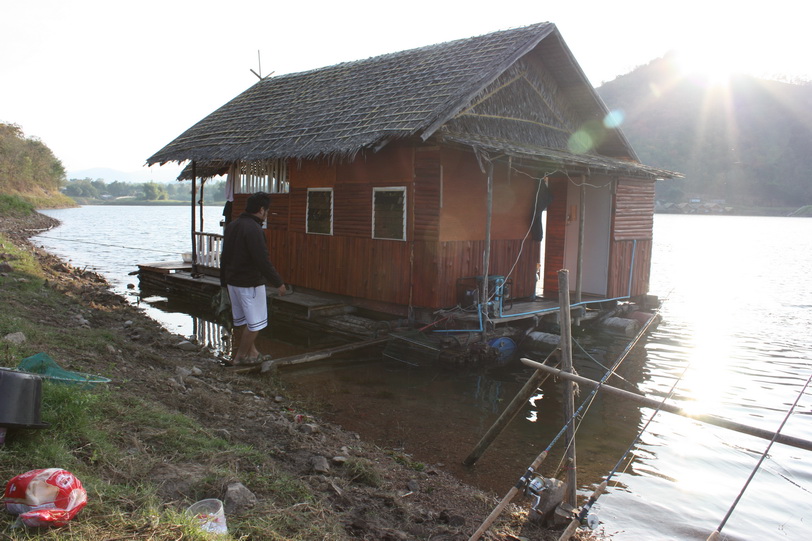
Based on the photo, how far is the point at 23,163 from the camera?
5391 cm

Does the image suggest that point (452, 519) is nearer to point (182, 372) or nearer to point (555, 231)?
point (182, 372)

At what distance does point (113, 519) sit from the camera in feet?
10.0

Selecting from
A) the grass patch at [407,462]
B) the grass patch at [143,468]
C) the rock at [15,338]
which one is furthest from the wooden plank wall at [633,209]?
the rock at [15,338]

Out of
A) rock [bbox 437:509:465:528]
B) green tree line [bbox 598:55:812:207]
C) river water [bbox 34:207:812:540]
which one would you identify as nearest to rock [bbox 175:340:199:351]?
river water [bbox 34:207:812:540]

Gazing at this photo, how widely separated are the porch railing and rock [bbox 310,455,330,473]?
10.5m

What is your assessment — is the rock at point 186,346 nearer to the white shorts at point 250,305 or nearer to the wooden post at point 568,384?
the white shorts at point 250,305

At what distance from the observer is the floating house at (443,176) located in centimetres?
997

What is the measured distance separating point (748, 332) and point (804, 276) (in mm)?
14098

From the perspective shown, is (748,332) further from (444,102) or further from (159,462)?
(159,462)

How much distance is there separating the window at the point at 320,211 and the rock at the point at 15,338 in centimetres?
650

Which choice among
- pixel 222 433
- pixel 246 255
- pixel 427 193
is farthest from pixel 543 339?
pixel 222 433

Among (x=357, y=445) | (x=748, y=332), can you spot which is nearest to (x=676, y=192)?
(x=748, y=332)

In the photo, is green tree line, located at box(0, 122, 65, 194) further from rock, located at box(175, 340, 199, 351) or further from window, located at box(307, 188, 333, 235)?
rock, located at box(175, 340, 199, 351)

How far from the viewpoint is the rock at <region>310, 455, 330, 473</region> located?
458 cm
